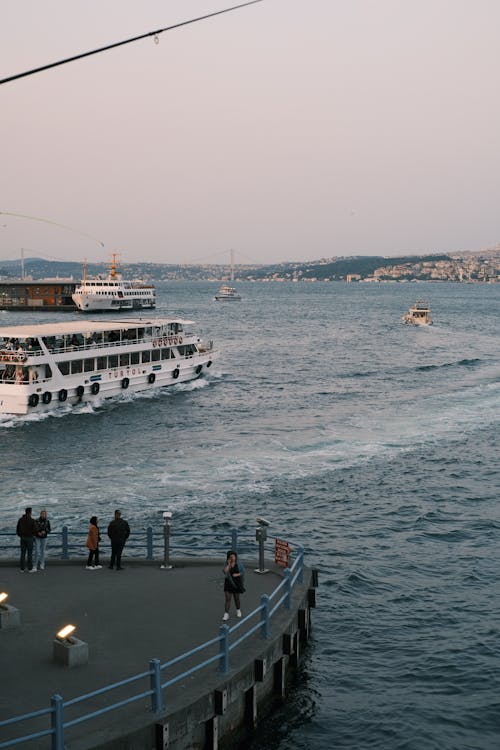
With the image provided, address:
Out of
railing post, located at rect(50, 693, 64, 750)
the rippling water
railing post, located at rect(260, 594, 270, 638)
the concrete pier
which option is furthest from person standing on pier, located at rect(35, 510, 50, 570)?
railing post, located at rect(50, 693, 64, 750)

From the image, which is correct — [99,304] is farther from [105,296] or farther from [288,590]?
[288,590]

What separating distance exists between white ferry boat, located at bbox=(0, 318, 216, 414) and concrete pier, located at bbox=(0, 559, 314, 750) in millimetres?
36257

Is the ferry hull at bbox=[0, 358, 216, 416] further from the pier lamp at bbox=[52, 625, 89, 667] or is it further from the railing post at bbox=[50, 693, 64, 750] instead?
the railing post at bbox=[50, 693, 64, 750]

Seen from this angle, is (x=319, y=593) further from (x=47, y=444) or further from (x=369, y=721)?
(x=47, y=444)

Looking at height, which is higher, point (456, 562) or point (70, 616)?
point (70, 616)

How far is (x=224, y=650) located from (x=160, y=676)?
1.29 m

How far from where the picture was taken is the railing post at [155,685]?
1340 cm

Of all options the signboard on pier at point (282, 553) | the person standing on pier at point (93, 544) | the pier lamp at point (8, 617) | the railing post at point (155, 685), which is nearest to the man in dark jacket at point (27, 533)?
the person standing on pier at point (93, 544)

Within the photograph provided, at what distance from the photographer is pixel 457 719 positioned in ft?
61.5

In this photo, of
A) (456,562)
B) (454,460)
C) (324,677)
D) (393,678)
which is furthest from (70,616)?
(454,460)

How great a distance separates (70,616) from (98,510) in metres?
16.6

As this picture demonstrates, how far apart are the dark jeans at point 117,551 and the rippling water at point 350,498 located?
16.8 ft

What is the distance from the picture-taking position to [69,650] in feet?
49.1

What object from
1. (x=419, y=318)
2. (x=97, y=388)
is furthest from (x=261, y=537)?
(x=419, y=318)
